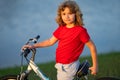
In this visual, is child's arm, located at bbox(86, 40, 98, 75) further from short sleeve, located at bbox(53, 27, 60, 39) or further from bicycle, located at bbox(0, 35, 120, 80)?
short sleeve, located at bbox(53, 27, 60, 39)

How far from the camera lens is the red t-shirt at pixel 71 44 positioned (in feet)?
24.7

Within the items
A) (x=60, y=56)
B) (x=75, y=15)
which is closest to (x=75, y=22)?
(x=75, y=15)

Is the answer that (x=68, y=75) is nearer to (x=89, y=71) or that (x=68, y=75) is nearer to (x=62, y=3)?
(x=89, y=71)

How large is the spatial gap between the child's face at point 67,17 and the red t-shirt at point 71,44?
114 mm

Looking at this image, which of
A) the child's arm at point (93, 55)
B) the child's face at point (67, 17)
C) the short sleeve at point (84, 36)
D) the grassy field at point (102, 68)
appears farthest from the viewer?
the grassy field at point (102, 68)

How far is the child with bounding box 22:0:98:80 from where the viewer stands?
296 inches

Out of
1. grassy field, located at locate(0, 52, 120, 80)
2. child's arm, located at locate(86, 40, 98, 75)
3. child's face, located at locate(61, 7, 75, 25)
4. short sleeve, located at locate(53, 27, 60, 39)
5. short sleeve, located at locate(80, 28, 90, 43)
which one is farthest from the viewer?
grassy field, located at locate(0, 52, 120, 80)

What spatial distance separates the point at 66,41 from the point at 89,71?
0.62 m

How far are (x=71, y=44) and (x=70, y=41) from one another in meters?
0.05

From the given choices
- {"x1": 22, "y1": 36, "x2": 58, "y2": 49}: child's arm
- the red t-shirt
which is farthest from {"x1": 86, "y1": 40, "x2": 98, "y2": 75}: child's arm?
{"x1": 22, "y1": 36, "x2": 58, "y2": 49}: child's arm

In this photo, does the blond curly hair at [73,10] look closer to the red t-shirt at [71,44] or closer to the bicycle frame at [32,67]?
the red t-shirt at [71,44]

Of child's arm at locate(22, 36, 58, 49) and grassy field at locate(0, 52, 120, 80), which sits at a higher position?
child's arm at locate(22, 36, 58, 49)

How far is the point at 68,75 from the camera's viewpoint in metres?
7.52

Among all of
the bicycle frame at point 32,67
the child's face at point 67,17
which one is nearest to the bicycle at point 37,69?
the bicycle frame at point 32,67
